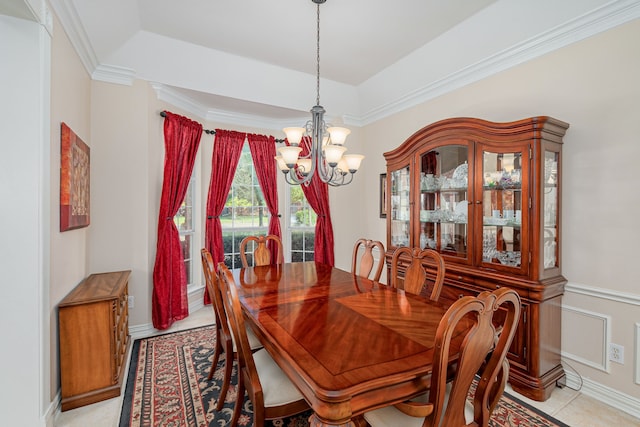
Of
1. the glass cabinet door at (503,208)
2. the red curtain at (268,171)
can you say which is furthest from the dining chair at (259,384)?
the red curtain at (268,171)

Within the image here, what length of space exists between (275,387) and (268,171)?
3197mm

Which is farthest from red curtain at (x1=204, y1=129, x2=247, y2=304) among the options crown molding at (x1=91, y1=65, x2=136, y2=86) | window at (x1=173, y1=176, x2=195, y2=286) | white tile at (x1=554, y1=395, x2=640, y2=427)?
white tile at (x1=554, y1=395, x2=640, y2=427)

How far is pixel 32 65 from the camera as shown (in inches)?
69.8

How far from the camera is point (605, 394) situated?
2.14 meters

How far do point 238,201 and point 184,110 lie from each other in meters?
1.37

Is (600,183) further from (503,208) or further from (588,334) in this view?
(588,334)

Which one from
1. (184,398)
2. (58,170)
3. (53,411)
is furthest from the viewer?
(184,398)

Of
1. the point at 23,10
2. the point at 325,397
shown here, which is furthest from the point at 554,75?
the point at 23,10

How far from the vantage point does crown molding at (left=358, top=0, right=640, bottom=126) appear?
208cm

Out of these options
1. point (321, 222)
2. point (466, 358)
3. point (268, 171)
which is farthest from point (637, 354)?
point (268, 171)

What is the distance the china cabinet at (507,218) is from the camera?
2.20 m

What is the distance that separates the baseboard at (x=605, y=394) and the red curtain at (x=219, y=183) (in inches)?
146

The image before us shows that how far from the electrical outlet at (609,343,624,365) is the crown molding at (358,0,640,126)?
221 cm

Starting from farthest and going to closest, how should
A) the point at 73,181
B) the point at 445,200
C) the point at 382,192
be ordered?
the point at 382,192 → the point at 445,200 → the point at 73,181
